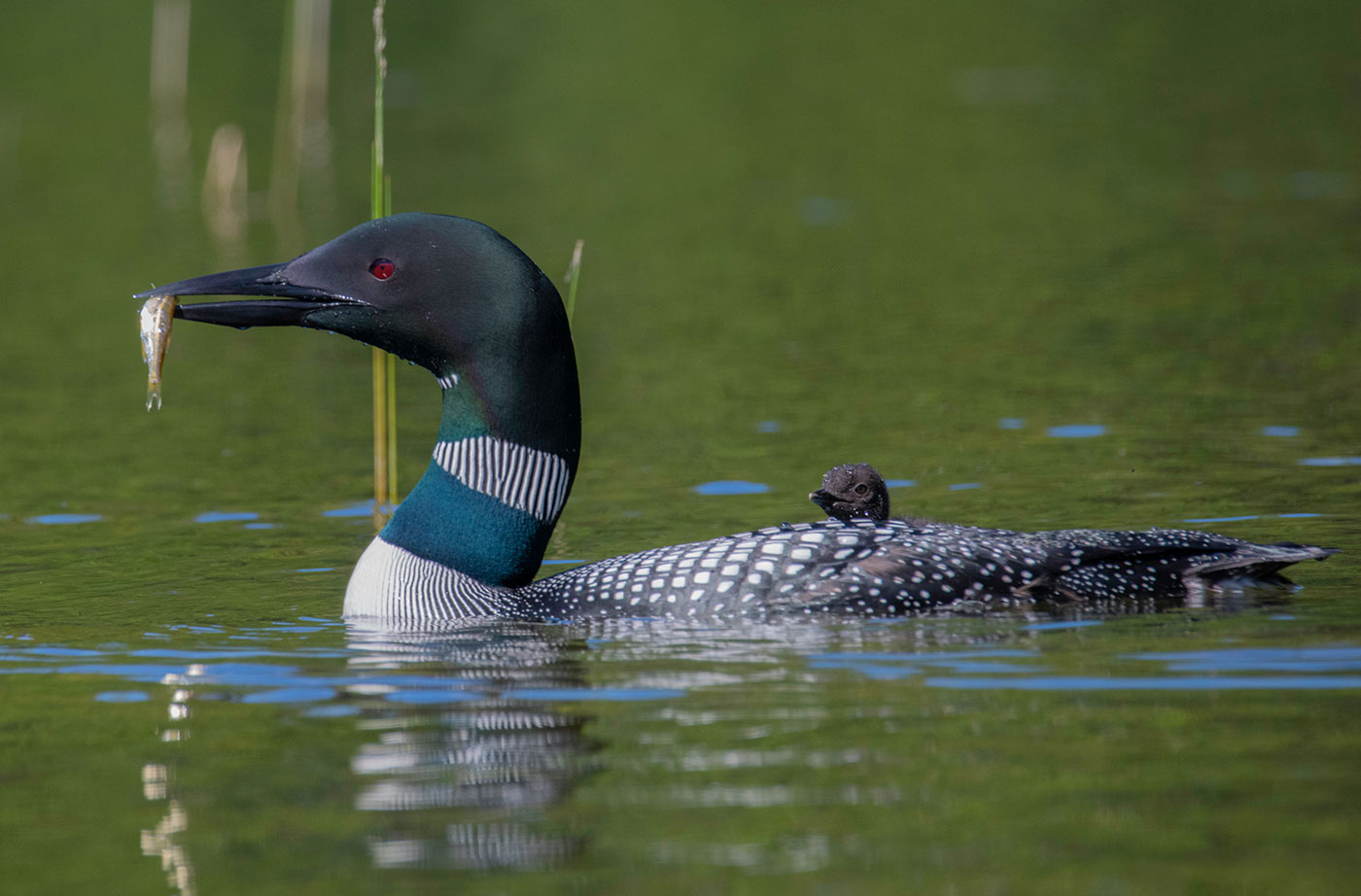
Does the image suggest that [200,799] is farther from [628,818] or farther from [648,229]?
[648,229]

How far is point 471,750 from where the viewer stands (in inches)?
174

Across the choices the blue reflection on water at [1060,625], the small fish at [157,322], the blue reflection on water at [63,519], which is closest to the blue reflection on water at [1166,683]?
the blue reflection on water at [1060,625]

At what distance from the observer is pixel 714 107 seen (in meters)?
21.0

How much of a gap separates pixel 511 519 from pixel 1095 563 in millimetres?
1675

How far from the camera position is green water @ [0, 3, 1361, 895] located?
384 centimetres

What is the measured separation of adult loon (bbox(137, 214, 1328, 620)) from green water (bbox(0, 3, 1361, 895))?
0.55ft

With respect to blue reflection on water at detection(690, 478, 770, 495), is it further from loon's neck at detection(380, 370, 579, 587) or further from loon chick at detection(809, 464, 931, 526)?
loon's neck at detection(380, 370, 579, 587)

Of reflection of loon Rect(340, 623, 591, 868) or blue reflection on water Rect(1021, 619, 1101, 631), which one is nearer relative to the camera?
reflection of loon Rect(340, 623, 591, 868)

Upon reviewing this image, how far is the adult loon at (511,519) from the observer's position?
18.2 ft

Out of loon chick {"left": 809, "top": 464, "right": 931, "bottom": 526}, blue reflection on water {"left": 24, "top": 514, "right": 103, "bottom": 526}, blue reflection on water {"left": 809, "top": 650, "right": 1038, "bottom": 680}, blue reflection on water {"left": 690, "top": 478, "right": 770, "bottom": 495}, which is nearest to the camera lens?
blue reflection on water {"left": 809, "top": 650, "right": 1038, "bottom": 680}

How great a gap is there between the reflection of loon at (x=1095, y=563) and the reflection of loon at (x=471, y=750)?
106 cm

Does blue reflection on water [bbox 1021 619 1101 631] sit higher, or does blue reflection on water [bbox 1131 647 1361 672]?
blue reflection on water [bbox 1021 619 1101 631]

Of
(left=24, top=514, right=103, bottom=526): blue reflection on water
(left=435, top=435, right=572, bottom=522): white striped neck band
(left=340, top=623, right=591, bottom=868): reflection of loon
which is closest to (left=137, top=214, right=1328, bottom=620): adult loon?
(left=435, top=435, right=572, bottom=522): white striped neck band

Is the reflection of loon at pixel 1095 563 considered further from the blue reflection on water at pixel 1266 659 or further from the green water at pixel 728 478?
the blue reflection on water at pixel 1266 659
